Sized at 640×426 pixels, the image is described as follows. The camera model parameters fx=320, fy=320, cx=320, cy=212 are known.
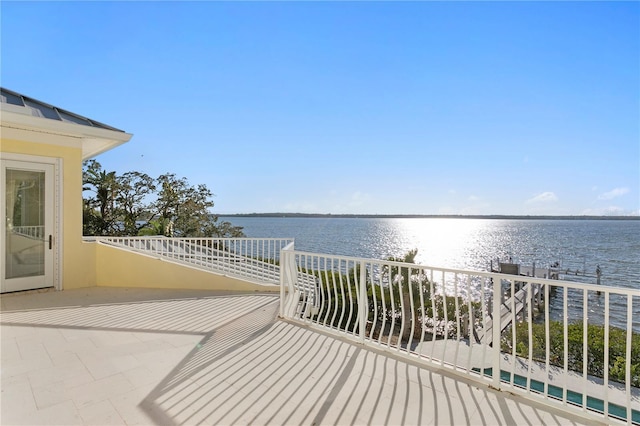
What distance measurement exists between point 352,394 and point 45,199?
566 centimetres

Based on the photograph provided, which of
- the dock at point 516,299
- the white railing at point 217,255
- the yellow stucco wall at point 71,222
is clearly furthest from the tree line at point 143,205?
the dock at point 516,299

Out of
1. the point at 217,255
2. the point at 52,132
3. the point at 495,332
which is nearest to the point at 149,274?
the point at 217,255

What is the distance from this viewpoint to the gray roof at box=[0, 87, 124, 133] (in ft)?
15.4

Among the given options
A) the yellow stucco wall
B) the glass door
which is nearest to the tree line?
the yellow stucco wall

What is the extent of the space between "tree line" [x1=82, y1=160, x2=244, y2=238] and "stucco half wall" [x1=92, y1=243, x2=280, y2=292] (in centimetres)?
758

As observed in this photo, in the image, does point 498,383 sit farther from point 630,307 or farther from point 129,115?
point 129,115

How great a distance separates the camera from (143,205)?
15.6m

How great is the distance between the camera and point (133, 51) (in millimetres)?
6387

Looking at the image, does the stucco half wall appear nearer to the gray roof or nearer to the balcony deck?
the balcony deck

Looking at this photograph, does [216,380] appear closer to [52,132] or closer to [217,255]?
[217,255]

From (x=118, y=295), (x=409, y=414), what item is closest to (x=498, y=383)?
(x=409, y=414)

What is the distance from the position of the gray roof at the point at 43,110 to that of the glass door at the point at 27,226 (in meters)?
0.82

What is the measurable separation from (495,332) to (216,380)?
6.93 ft

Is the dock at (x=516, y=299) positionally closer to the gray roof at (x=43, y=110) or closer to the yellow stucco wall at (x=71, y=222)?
the yellow stucco wall at (x=71, y=222)
